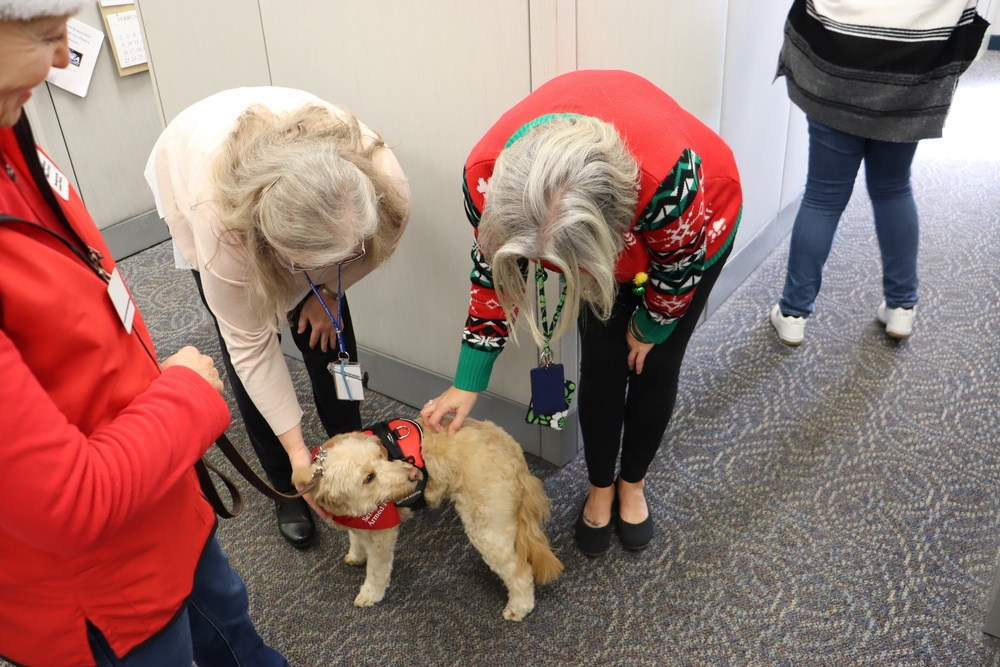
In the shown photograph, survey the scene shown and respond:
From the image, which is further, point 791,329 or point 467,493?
point 791,329

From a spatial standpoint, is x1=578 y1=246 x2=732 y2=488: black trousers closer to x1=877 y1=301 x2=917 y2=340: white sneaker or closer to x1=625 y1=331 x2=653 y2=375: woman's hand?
x1=625 y1=331 x2=653 y2=375: woman's hand

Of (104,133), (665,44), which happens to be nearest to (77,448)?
(665,44)

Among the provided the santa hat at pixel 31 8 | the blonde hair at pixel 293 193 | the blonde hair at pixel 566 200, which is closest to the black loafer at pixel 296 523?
the blonde hair at pixel 293 193

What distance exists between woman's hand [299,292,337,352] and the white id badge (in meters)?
0.06

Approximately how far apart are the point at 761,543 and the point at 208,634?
→ 1261 millimetres

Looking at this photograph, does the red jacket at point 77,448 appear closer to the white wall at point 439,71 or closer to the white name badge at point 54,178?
the white name badge at point 54,178

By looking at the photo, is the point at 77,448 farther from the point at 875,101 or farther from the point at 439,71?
the point at 875,101

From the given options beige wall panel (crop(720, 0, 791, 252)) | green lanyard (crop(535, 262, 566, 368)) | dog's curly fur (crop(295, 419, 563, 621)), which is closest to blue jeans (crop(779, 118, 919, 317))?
beige wall panel (crop(720, 0, 791, 252))

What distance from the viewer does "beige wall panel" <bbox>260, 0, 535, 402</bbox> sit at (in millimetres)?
1626

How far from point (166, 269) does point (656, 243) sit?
2662 millimetres

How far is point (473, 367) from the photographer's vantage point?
4.93 feet

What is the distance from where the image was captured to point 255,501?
2.03 m

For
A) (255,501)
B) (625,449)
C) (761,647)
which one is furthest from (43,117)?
(761,647)

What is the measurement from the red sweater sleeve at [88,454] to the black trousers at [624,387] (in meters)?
0.88
